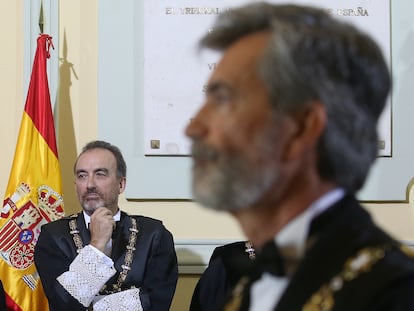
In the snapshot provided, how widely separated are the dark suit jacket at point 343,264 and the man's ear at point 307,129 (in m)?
0.10

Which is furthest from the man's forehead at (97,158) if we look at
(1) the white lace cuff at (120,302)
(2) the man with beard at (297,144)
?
(2) the man with beard at (297,144)

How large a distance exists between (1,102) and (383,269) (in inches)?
127

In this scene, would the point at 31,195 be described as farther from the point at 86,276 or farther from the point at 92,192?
the point at 86,276

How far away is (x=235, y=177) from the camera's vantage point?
1087 mm

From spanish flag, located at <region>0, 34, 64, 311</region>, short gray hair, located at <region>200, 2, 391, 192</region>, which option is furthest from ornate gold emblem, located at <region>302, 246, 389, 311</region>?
spanish flag, located at <region>0, 34, 64, 311</region>

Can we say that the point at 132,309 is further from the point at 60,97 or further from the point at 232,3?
the point at 232,3

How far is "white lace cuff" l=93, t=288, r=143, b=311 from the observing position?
10.0ft

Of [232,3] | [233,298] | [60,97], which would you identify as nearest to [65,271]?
[60,97]

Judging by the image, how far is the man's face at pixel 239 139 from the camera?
108cm

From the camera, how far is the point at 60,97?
3904 mm

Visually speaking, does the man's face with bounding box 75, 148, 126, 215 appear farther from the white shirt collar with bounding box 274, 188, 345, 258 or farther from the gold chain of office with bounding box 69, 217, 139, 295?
the white shirt collar with bounding box 274, 188, 345, 258

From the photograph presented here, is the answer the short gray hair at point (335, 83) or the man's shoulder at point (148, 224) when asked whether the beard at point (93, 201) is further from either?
the short gray hair at point (335, 83)

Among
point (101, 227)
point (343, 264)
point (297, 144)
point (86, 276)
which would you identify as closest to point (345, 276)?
point (343, 264)

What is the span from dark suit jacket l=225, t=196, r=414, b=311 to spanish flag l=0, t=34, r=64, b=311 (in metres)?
2.72
